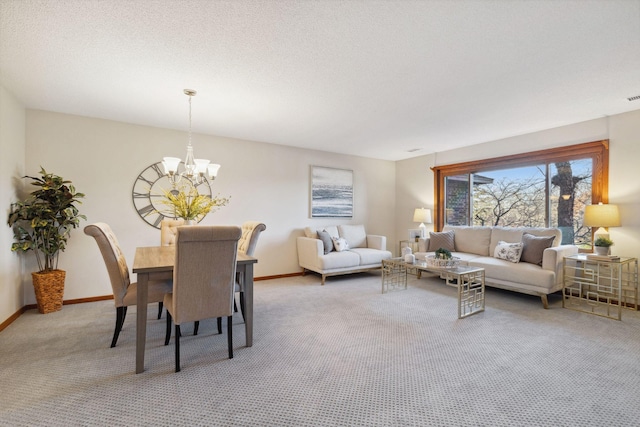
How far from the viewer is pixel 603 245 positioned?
339cm

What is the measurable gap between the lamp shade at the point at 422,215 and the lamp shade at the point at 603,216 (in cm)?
242

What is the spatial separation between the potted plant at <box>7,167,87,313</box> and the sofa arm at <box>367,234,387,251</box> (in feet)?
14.5

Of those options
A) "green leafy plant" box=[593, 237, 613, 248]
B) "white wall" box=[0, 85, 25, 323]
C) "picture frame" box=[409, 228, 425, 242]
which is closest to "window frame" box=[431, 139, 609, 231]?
"picture frame" box=[409, 228, 425, 242]

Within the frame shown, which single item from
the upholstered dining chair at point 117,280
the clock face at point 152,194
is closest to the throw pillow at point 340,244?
the clock face at point 152,194

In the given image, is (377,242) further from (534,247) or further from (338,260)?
(534,247)

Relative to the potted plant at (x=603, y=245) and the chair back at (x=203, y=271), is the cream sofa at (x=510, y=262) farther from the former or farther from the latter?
the chair back at (x=203, y=271)

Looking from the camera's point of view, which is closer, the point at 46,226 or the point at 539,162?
the point at 46,226

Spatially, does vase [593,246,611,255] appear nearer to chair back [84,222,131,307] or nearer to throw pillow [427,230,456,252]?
throw pillow [427,230,456,252]

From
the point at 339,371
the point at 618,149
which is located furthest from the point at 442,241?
the point at 339,371

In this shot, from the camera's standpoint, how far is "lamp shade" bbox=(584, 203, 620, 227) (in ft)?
11.2

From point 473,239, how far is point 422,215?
1086 mm

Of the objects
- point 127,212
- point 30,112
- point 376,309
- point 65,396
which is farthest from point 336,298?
point 30,112

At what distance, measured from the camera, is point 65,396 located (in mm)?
1811

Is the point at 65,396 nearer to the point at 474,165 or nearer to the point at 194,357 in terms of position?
the point at 194,357
